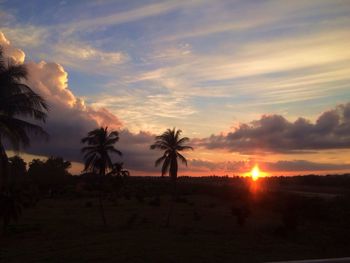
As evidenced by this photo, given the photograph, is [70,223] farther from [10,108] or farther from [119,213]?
[10,108]

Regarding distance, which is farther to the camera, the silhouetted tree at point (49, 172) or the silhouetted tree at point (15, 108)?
the silhouetted tree at point (49, 172)

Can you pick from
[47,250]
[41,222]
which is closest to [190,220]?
[41,222]

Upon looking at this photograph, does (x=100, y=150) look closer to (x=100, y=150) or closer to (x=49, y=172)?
(x=100, y=150)

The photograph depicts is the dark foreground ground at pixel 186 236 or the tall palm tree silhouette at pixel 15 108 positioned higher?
the tall palm tree silhouette at pixel 15 108

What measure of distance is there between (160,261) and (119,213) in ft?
94.5

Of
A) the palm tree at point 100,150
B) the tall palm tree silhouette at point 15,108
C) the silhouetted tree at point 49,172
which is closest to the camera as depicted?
the tall palm tree silhouette at point 15,108

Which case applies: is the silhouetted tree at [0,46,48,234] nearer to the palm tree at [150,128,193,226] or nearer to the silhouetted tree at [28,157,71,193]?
the palm tree at [150,128,193,226]

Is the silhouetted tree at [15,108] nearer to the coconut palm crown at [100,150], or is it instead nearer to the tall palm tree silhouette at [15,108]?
the tall palm tree silhouette at [15,108]

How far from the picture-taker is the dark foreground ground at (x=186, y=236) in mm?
24062

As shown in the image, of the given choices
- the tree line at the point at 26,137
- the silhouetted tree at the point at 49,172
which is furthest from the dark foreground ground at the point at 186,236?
the silhouetted tree at the point at 49,172

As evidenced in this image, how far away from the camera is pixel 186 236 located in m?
30.8

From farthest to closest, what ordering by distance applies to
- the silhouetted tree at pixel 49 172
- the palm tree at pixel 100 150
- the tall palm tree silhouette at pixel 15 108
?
1. the silhouetted tree at pixel 49 172
2. the palm tree at pixel 100 150
3. the tall palm tree silhouette at pixel 15 108

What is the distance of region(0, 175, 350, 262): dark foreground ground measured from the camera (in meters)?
24.1

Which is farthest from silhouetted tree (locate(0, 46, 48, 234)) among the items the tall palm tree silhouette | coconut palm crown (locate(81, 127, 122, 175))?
coconut palm crown (locate(81, 127, 122, 175))
